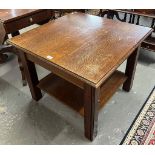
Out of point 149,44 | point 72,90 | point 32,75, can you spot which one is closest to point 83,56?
point 72,90

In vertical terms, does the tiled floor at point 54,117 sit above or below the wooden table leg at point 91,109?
below

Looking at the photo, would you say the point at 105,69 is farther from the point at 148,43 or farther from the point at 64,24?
the point at 148,43

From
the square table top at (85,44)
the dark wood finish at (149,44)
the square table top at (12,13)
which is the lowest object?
the dark wood finish at (149,44)

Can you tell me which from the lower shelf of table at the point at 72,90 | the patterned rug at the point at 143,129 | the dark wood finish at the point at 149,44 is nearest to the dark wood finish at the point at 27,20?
the lower shelf of table at the point at 72,90

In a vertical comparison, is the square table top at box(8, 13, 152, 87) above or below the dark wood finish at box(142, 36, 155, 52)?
above

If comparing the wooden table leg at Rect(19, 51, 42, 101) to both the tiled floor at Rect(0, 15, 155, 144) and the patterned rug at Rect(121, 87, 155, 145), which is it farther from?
the patterned rug at Rect(121, 87, 155, 145)

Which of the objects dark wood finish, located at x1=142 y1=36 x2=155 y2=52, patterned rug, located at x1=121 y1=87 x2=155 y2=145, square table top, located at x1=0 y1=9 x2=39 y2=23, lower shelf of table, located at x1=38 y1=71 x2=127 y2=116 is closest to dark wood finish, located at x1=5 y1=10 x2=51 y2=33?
square table top, located at x1=0 y1=9 x2=39 y2=23

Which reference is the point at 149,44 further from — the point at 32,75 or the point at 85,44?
the point at 32,75

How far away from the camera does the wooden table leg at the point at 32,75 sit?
1.26m

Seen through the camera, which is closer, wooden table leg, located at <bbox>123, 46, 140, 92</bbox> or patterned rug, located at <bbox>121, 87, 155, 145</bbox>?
patterned rug, located at <bbox>121, 87, 155, 145</bbox>

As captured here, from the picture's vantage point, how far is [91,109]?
1028 millimetres

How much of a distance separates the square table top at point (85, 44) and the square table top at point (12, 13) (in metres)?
0.31

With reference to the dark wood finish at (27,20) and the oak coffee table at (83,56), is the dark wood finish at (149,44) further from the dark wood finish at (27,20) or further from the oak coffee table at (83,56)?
the dark wood finish at (27,20)

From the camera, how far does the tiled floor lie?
1273mm
